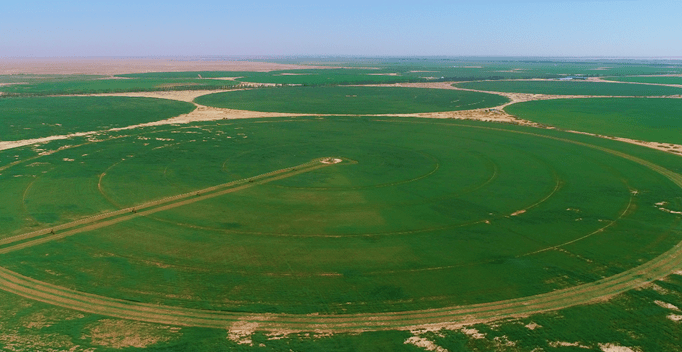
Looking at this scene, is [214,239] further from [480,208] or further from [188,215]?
[480,208]

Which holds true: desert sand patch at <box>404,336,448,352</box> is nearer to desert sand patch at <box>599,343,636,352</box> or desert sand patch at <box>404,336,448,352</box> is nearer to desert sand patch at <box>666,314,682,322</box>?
desert sand patch at <box>599,343,636,352</box>

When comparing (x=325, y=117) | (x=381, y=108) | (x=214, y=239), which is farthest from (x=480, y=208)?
(x=381, y=108)

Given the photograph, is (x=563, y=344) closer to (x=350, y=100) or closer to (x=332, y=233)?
(x=332, y=233)

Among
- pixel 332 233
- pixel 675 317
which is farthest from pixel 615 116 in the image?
pixel 332 233

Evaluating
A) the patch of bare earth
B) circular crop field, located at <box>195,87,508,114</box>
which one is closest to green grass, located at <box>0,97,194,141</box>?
circular crop field, located at <box>195,87,508,114</box>

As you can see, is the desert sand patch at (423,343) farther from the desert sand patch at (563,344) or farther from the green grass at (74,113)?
the green grass at (74,113)
